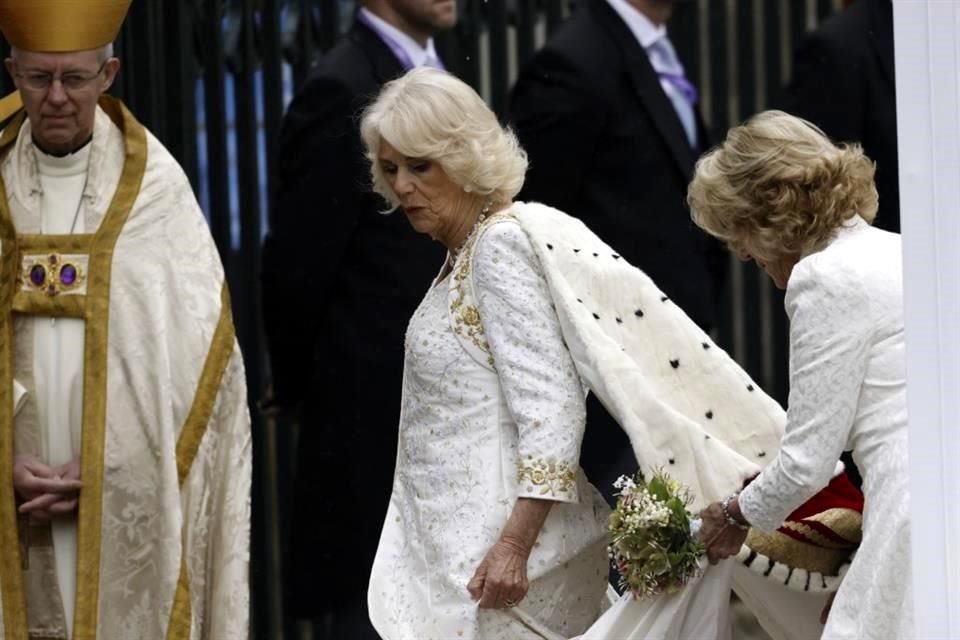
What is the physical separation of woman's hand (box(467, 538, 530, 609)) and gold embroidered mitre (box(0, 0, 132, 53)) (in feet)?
5.96

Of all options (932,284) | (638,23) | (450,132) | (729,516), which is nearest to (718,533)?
(729,516)

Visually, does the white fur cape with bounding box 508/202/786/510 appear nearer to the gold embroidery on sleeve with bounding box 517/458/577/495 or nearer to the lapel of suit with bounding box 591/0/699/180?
the gold embroidery on sleeve with bounding box 517/458/577/495

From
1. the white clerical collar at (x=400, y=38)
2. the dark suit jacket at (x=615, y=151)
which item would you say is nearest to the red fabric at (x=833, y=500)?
the dark suit jacket at (x=615, y=151)

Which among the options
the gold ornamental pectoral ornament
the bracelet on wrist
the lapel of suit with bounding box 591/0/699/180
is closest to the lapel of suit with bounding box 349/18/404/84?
the lapel of suit with bounding box 591/0/699/180

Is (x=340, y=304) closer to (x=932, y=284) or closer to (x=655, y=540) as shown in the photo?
(x=655, y=540)

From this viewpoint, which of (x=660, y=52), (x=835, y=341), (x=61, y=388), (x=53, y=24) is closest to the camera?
(x=835, y=341)

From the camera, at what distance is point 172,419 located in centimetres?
645

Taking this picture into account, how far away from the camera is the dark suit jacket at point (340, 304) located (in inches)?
283

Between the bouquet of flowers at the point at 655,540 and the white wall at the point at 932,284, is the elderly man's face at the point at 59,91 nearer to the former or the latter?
the bouquet of flowers at the point at 655,540

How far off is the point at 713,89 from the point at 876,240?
318cm

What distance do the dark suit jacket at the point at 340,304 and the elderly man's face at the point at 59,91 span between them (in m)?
0.90

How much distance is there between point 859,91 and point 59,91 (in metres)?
2.34

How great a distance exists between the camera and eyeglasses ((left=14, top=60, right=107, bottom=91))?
6.38 metres

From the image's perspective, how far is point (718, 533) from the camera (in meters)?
5.29
